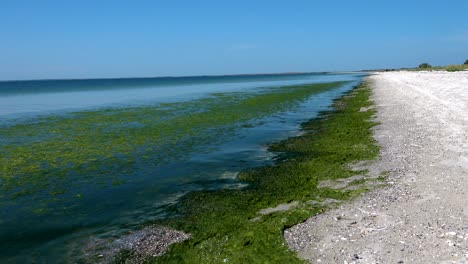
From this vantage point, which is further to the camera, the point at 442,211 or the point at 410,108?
the point at 410,108

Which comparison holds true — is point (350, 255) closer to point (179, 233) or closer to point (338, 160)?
point (179, 233)

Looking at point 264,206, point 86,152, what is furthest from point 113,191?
point 86,152

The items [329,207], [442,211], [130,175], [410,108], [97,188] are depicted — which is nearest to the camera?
[442,211]

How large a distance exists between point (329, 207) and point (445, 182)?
12.9 ft

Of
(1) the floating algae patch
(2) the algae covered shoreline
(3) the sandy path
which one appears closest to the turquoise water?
(1) the floating algae patch

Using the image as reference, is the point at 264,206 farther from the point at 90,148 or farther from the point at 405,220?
the point at 90,148

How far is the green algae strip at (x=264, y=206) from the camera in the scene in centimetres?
820

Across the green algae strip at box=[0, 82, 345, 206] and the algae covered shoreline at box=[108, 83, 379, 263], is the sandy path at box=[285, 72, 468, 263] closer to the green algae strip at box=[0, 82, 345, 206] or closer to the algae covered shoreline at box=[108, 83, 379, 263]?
the algae covered shoreline at box=[108, 83, 379, 263]

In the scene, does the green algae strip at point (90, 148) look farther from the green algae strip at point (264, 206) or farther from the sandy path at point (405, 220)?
the sandy path at point (405, 220)

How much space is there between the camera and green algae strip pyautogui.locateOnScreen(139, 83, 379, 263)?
8.20m

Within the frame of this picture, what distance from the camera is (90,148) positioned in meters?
20.3

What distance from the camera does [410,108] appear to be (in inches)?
1152

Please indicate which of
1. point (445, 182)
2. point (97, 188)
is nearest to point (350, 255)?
point (445, 182)

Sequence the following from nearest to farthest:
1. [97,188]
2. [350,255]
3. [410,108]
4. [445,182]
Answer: [350,255] < [445,182] < [97,188] < [410,108]
